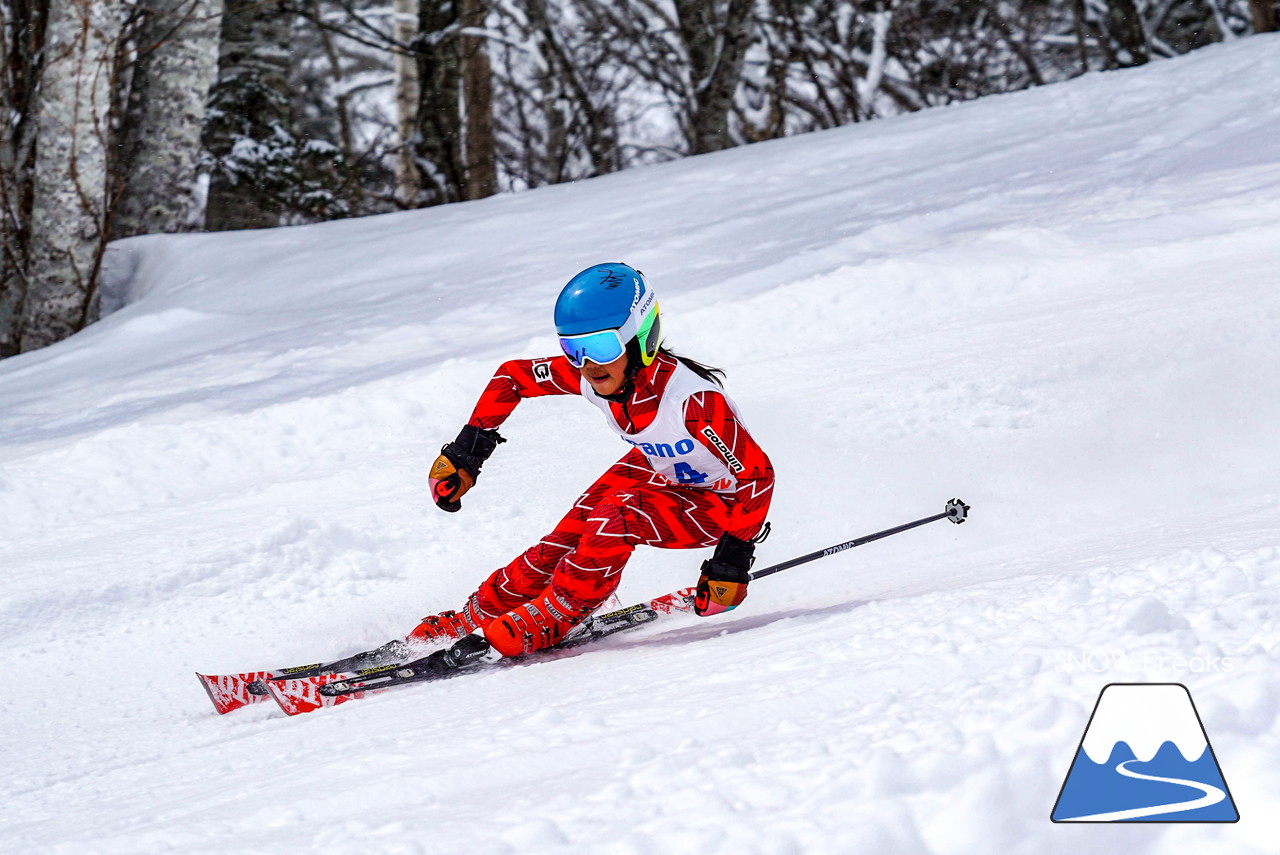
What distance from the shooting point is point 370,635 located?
4062 mm

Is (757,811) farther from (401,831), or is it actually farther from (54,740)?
(54,740)

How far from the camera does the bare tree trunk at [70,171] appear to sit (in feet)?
21.7

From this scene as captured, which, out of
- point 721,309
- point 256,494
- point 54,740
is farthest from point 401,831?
point 721,309

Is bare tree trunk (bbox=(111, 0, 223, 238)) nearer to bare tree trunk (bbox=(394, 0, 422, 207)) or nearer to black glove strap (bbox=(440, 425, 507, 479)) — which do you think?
bare tree trunk (bbox=(394, 0, 422, 207))

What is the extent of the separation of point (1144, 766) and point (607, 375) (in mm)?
1934

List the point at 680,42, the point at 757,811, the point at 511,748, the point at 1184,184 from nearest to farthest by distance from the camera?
1. the point at 757,811
2. the point at 511,748
3. the point at 1184,184
4. the point at 680,42

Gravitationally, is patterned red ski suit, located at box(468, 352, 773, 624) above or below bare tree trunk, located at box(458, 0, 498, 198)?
below

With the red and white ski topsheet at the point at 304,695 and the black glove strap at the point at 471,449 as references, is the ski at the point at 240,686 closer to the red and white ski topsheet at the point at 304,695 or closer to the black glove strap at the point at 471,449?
the red and white ski topsheet at the point at 304,695

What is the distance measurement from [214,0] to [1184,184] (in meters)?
6.56

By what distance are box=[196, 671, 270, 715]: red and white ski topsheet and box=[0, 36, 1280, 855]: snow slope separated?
11 cm

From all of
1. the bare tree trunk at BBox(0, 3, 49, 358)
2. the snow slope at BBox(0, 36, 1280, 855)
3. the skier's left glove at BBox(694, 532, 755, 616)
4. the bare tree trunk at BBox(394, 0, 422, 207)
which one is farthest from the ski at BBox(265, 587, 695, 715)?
the bare tree trunk at BBox(394, 0, 422, 207)

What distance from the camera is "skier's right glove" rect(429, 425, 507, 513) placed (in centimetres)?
350

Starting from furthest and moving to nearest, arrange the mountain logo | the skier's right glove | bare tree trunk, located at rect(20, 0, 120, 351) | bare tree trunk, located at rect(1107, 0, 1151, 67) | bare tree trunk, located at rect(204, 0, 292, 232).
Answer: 1. bare tree trunk, located at rect(1107, 0, 1151, 67)
2. bare tree trunk, located at rect(204, 0, 292, 232)
3. bare tree trunk, located at rect(20, 0, 120, 351)
4. the skier's right glove
5. the mountain logo

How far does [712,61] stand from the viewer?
37.3 ft
